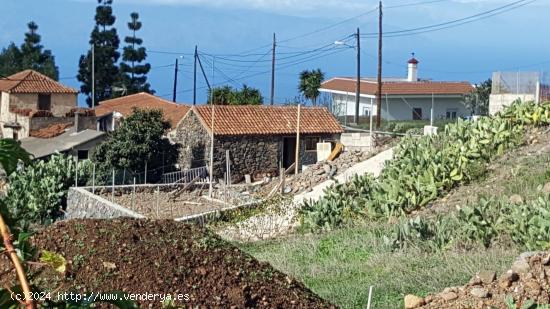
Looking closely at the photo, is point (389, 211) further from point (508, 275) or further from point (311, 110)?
point (311, 110)

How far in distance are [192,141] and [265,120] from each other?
341 cm

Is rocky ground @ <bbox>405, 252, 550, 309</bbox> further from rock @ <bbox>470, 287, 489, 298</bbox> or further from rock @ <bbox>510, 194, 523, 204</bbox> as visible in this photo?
rock @ <bbox>510, 194, 523, 204</bbox>

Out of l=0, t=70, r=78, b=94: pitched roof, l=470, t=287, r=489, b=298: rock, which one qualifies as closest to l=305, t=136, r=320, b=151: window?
l=0, t=70, r=78, b=94: pitched roof

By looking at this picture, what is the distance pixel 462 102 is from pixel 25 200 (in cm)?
3563

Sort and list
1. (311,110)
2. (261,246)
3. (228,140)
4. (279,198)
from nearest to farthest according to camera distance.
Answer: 1. (261,246)
2. (279,198)
3. (228,140)
4. (311,110)

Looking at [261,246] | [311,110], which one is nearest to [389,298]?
[261,246]

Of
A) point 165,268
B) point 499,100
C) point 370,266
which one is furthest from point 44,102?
point 165,268

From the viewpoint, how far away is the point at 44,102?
168 feet

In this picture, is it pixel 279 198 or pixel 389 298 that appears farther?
pixel 279 198

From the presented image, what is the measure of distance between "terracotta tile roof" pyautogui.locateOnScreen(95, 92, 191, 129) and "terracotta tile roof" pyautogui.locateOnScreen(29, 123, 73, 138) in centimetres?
207

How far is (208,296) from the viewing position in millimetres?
7121

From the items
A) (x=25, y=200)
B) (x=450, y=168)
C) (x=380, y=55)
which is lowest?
(x=25, y=200)

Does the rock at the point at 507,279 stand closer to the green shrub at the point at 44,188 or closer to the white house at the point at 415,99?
the green shrub at the point at 44,188

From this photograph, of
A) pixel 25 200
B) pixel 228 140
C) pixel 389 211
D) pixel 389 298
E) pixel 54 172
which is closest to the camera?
pixel 389 298
